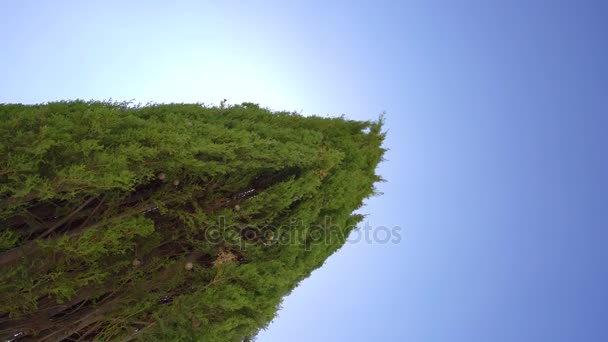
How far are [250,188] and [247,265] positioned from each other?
1.41 m

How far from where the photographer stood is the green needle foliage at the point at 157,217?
5637mm

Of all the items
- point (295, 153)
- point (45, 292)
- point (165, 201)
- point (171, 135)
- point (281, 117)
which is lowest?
point (45, 292)

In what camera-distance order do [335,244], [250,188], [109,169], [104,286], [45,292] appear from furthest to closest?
[335,244] < [250,188] < [104,286] < [45,292] < [109,169]

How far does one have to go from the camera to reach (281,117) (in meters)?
8.67

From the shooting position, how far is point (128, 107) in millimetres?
6965

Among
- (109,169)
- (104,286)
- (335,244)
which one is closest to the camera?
(109,169)

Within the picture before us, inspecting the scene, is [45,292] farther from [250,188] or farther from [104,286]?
[250,188]

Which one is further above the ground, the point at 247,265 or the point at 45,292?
the point at 247,265

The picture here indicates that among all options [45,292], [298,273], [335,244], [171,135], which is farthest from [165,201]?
[335,244]

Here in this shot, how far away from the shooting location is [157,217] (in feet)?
24.3

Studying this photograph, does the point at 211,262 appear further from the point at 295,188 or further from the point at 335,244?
the point at 335,244

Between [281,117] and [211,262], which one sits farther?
[281,117]

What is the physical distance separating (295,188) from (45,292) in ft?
11.6

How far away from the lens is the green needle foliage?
18.5 feet
